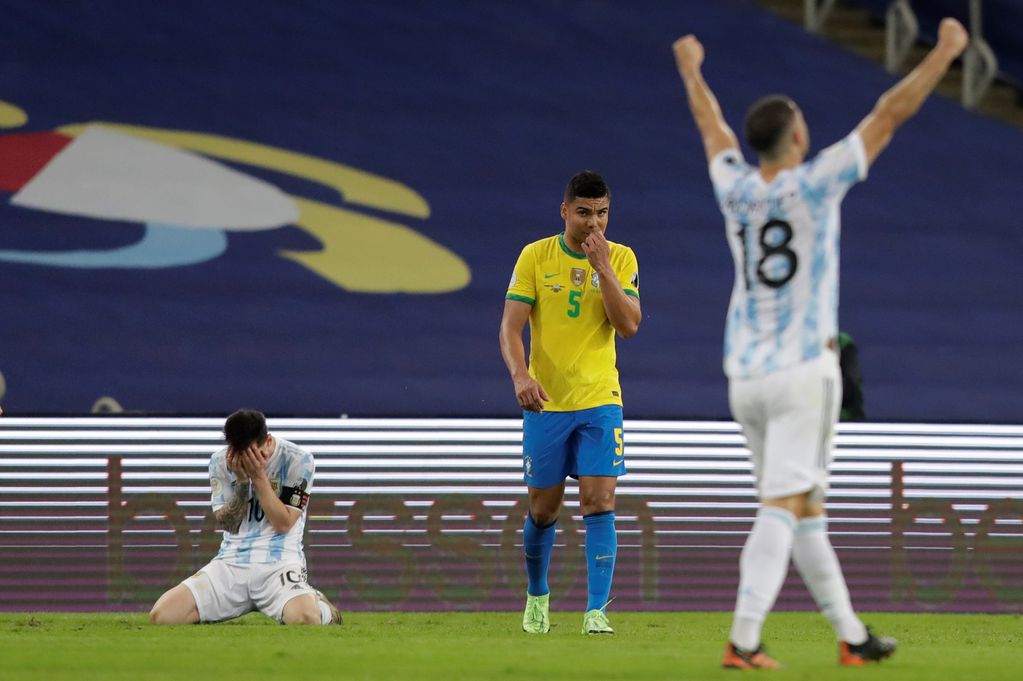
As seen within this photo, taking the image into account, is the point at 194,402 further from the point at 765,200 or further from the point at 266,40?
the point at 765,200

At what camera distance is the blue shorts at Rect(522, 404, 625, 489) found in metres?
6.95

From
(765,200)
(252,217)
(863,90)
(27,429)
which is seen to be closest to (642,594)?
(27,429)

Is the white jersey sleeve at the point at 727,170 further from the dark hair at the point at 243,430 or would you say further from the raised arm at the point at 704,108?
the dark hair at the point at 243,430

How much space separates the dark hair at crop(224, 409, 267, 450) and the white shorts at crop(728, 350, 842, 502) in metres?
3.52

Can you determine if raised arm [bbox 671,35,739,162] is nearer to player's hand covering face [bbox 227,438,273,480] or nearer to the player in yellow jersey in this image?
the player in yellow jersey

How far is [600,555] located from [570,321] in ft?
3.36

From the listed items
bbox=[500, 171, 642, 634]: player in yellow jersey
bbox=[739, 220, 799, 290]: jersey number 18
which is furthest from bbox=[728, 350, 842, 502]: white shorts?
bbox=[500, 171, 642, 634]: player in yellow jersey

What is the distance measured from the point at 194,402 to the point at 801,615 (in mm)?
5338

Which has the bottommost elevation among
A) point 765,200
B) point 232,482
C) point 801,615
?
point 801,615

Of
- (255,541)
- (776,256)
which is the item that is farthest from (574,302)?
(776,256)

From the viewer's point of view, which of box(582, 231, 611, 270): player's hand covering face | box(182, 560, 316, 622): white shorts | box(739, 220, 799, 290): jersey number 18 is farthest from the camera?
box(182, 560, 316, 622): white shorts

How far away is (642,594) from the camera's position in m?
9.45

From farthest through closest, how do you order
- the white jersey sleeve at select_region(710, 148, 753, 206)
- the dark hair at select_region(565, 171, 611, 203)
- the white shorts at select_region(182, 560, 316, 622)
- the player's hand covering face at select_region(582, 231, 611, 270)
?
1. the white shorts at select_region(182, 560, 316, 622)
2. the dark hair at select_region(565, 171, 611, 203)
3. the player's hand covering face at select_region(582, 231, 611, 270)
4. the white jersey sleeve at select_region(710, 148, 753, 206)

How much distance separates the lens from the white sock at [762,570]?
4672mm
